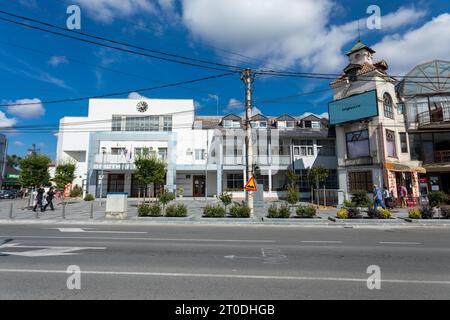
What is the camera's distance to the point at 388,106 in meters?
24.8

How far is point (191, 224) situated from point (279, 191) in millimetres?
19953

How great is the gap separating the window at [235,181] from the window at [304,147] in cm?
740

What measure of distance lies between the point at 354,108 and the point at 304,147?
8.48m

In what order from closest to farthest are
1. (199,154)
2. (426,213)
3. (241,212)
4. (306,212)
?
(426,213) → (306,212) → (241,212) → (199,154)

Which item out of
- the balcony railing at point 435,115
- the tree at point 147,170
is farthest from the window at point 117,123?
the balcony railing at point 435,115

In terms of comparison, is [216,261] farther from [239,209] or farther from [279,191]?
[279,191]

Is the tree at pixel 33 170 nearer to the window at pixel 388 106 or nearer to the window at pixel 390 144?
the window at pixel 390 144

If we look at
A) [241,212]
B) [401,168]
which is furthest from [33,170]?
[401,168]

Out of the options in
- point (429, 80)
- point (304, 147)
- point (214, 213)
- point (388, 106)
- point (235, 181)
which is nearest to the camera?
point (214, 213)

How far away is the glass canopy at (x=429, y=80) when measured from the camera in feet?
83.5

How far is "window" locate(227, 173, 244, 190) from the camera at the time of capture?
3313cm

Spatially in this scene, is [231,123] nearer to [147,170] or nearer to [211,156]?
[211,156]

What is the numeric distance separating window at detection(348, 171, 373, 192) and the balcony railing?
7.24 m
